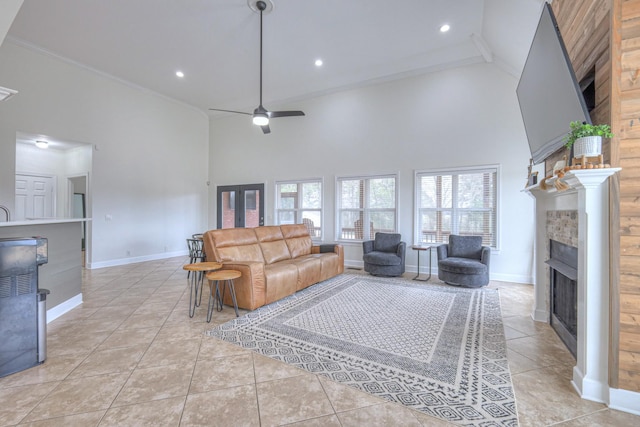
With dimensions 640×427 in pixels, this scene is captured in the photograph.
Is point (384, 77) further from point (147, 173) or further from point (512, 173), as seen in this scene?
point (147, 173)

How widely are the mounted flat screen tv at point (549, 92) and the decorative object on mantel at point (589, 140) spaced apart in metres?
0.07

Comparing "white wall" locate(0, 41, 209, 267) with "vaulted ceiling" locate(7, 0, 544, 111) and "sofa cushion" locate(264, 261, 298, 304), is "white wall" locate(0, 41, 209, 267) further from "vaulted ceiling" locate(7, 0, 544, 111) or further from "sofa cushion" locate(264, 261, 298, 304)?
"sofa cushion" locate(264, 261, 298, 304)

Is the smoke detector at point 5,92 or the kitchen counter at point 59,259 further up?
the smoke detector at point 5,92

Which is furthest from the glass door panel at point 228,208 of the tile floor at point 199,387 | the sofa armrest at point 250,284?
the tile floor at point 199,387

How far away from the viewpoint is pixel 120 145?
20.9ft

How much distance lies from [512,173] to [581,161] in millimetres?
3603

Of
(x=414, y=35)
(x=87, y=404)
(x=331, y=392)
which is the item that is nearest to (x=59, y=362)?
(x=87, y=404)

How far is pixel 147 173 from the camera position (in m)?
6.90

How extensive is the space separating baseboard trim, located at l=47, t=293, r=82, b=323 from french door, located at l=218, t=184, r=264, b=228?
14.5 feet

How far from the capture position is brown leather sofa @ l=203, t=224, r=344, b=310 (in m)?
3.43

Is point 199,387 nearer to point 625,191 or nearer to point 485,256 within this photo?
point 625,191

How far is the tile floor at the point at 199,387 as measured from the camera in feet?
5.42

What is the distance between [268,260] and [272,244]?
34cm

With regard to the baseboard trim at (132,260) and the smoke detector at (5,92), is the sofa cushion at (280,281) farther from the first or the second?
the baseboard trim at (132,260)
